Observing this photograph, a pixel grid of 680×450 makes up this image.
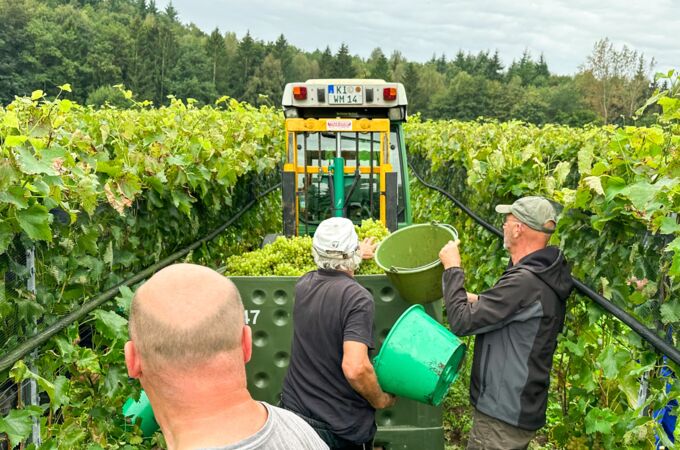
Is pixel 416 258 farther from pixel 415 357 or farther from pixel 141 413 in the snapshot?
pixel 141 413

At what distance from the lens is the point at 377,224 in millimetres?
5062

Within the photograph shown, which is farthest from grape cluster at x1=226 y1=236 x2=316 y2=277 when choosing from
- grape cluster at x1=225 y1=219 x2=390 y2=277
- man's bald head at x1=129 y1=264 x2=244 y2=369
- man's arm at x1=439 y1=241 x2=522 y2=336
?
man's bald head at x1=129 y1=264 x2=244 y2=369

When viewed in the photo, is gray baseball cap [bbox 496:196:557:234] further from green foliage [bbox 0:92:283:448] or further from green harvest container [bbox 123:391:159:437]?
green harvest container [bbox 123:391:159:437]

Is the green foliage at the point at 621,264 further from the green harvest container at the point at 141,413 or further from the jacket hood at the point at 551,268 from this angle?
the green harvest container at the point at 141,413

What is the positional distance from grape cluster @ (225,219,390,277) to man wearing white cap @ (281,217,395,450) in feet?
3.55

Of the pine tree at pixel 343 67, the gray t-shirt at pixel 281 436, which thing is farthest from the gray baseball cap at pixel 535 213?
the pine tree at pixel 343 67

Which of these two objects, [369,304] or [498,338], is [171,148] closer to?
[369,304]

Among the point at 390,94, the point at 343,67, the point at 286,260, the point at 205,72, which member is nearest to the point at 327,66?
the point at 343,67

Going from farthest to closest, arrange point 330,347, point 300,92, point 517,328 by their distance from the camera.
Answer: point 300,92
point 517,328
point 330,347

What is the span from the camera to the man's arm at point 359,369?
3248 mm

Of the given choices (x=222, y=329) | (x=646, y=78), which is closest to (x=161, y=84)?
(x=646, y=78)

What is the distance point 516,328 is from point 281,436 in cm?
240

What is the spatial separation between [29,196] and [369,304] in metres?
1.67

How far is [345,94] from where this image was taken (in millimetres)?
7062
